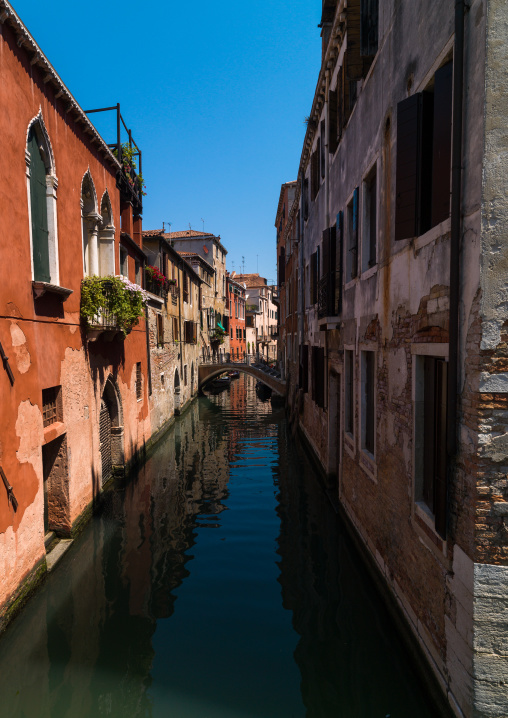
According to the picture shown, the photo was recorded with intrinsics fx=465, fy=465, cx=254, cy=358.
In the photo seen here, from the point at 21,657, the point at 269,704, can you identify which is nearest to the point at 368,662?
the point at 269,704

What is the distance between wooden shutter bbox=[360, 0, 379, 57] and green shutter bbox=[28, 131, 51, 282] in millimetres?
4179

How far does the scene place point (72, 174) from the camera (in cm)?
706

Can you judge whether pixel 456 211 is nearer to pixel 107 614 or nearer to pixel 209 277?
pixel 107 614

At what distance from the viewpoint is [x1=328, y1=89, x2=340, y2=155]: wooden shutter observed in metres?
8.34

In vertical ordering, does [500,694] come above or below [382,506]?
below

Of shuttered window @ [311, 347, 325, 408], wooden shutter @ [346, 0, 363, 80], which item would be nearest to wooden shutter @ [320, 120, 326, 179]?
shuttered window @ [311, 347, 325, 408]

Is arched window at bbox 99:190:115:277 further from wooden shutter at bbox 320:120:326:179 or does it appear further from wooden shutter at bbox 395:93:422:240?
wooden shutter at bbox 395:93:422:240

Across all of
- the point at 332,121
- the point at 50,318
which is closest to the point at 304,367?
the point at 332,121

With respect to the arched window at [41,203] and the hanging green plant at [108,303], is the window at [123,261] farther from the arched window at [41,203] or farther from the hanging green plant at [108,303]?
the arched window at [41,203]

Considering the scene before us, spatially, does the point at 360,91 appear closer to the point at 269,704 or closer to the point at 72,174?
the point at 72,174

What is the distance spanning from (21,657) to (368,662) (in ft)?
10.5

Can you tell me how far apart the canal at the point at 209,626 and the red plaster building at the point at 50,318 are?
66 centimetres

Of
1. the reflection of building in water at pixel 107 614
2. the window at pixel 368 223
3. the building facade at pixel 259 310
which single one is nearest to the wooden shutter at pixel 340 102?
the window at pixel 368 223

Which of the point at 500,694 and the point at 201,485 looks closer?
the point at 500,694
